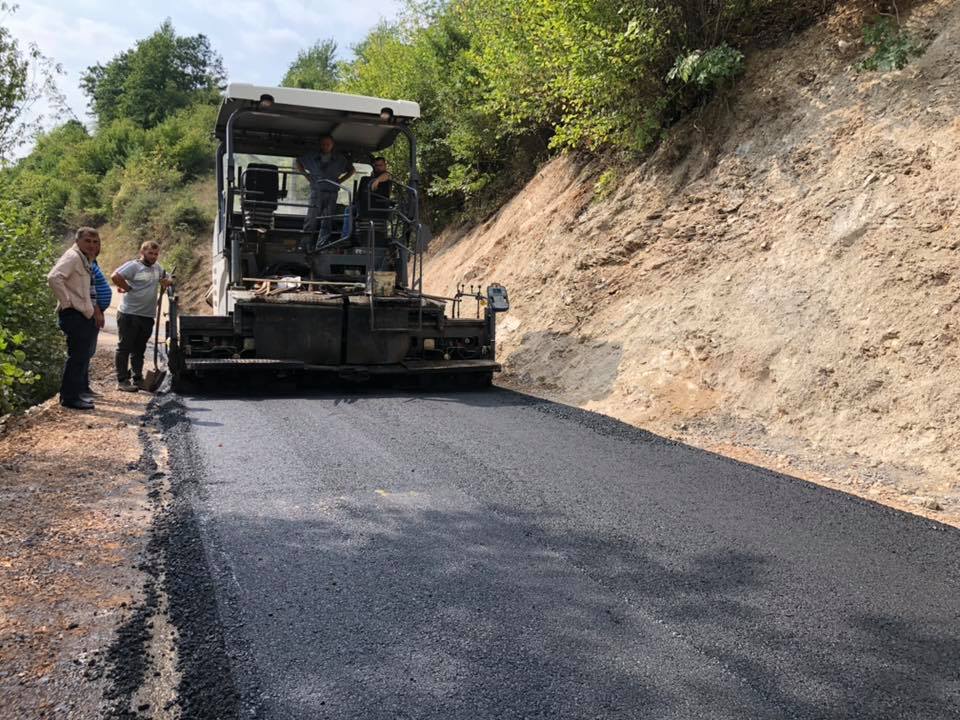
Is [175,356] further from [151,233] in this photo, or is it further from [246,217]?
[151,233]

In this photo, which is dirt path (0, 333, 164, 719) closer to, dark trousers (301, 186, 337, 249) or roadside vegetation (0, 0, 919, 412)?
roadside vegetation (0, 0, 919, 412)

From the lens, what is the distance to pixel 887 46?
8.70 meters

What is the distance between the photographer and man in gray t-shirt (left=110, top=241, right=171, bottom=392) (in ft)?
28.3

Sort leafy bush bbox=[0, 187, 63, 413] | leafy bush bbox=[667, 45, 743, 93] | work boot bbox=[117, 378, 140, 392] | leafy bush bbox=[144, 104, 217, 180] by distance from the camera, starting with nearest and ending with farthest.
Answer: leafy bush bbox=[0, 187, 63, 413]
work boot bbox=[117, 378, 140, 392]
leafy bush bbox=[667, 45, 743, 93]
leafy bush bbox=[144, 104, 217, 180]

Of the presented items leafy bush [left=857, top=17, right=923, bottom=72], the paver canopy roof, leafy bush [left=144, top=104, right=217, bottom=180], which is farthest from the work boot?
leafy bush [left=144, top=104, right=217, bottom=180]

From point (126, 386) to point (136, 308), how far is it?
0.85 meters

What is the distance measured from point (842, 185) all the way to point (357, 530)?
6.67 meters

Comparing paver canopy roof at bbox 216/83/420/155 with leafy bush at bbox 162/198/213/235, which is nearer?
paver canopy roof at bbox 216/83/420/155

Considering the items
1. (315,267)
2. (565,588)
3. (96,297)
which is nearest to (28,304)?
(96,297)

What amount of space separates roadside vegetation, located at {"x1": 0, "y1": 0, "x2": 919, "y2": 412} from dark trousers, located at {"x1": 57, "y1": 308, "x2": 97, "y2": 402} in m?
0.42

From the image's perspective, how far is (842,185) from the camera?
27.0ft

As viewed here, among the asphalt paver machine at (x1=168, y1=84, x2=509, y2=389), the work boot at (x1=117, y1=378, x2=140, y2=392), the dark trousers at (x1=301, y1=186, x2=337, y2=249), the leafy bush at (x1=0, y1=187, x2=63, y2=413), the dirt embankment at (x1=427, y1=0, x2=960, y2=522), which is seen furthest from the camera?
the dark trousers at (x1=301, y1=186, x2=337, y2=249)

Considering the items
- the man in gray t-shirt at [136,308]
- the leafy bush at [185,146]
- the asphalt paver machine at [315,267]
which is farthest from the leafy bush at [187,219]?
the man in gray t-shirt at [136,308]

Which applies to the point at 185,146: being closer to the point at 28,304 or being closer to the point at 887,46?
the point at 28,304
